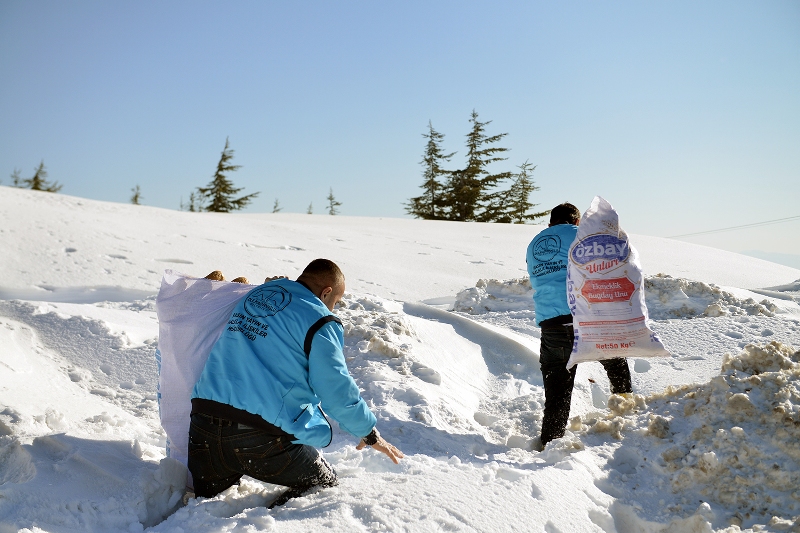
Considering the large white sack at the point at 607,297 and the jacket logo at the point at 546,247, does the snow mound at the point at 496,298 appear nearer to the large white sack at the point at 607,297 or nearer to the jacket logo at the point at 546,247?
the jacket logo at the point at 546,247

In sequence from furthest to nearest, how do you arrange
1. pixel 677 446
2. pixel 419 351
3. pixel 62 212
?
pixel 62 212 → pixel 419 351 → pixel 677 446

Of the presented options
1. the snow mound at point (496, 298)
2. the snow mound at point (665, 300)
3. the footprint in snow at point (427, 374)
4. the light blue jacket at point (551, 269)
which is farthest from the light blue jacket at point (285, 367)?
the snow mound at point (496, 298)

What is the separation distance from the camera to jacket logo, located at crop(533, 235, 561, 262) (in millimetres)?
3152

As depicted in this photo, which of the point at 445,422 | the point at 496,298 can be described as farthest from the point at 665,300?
the point at 445,422

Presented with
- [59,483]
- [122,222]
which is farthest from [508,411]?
[122,222]

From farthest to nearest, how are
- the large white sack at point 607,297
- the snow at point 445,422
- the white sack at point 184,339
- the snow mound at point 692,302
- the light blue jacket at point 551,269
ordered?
the snow mound at point 692,302 → the light blue jacket at point 551,269 → the large white sack at point 607,297 → the white sack at point 184,339 → the snow at point 445,422

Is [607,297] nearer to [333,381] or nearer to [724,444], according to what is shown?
[724,444]

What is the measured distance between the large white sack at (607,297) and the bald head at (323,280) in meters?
1.35

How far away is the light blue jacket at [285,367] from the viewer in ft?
6.53

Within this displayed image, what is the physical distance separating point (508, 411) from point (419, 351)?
2.61 ft

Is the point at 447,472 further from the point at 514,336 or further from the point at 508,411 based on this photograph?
the point at 514,336

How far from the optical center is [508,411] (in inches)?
143

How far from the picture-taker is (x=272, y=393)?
2008 mm

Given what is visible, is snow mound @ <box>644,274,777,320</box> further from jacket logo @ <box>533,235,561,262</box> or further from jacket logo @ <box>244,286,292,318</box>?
jacket logo @ <box>244,286,292,318</box>
